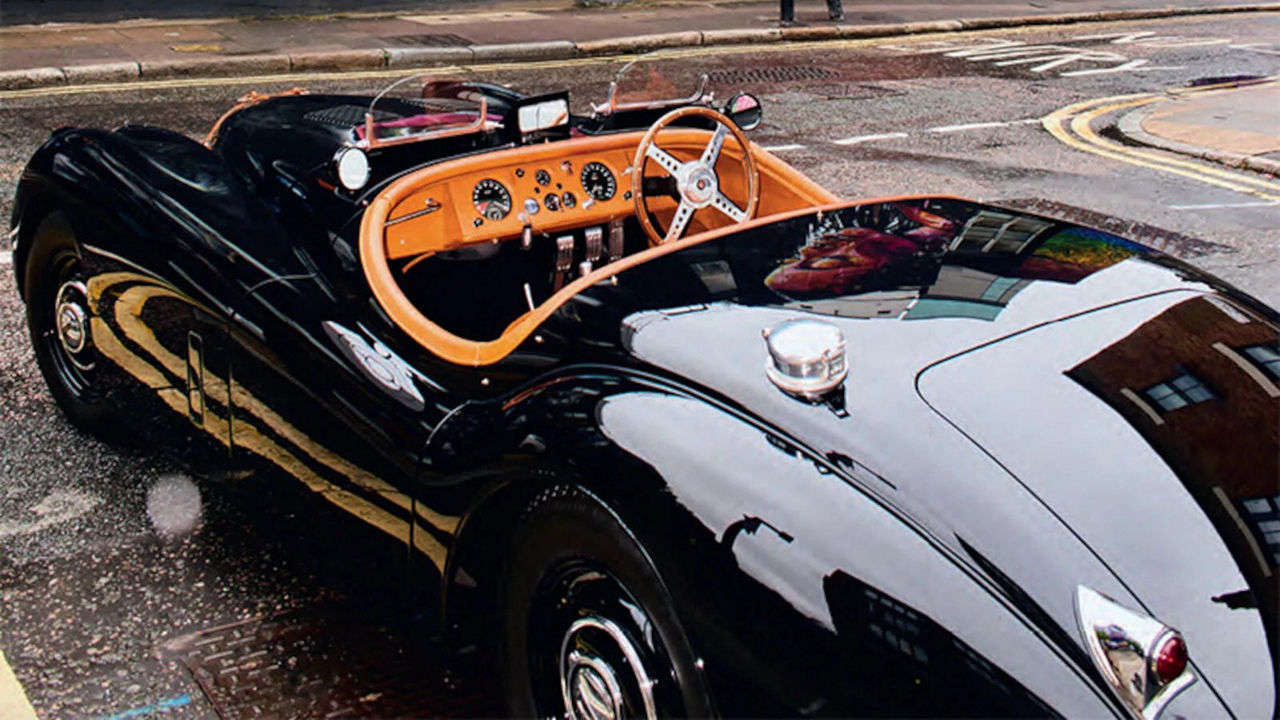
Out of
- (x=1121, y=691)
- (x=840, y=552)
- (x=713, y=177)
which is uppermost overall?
(x=713, y=177)

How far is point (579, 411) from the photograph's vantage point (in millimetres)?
3029

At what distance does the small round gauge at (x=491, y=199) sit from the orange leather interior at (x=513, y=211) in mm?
16

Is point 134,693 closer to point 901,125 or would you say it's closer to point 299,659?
point 299,659

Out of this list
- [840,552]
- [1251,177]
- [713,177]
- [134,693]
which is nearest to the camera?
[840,552]

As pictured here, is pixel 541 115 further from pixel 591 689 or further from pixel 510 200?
pixel 591 689

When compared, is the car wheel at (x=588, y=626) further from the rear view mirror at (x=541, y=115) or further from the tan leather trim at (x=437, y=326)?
the rear view mirror at (x=541, y=115)

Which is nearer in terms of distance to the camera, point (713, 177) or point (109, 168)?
point (713, 177)

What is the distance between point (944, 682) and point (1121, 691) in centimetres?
30

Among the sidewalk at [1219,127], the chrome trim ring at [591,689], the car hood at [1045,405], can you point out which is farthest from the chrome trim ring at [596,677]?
the sidewalk at [1219,127]

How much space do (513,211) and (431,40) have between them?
432 inches

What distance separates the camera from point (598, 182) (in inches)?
172

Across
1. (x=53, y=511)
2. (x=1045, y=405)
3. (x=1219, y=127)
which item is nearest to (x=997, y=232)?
(x=1045, y=405)

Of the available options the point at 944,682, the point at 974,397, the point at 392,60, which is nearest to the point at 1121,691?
the point at 944,682

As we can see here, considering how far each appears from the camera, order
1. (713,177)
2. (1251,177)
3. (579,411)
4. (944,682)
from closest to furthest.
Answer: (944,682)
(579,411)
(713,177)
(1251,177)
